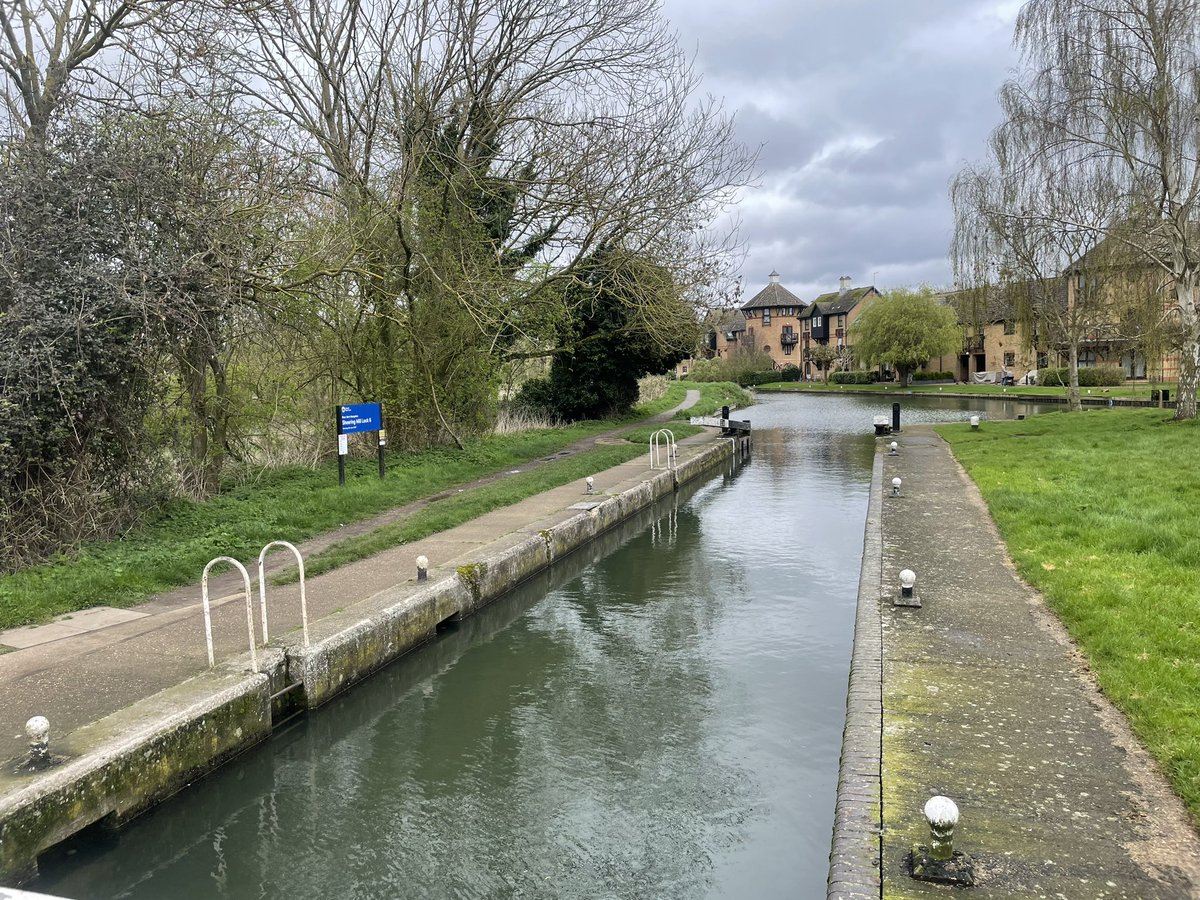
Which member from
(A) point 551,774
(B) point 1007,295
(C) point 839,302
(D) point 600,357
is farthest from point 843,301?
(A) point 551,774

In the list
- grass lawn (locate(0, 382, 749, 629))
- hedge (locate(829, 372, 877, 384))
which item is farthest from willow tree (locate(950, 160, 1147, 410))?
hedge (locate(829, 372, 877, 384))

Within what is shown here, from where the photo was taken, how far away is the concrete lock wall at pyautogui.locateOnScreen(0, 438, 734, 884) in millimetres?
4219

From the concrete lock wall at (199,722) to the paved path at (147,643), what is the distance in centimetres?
27

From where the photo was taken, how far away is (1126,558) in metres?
8.08

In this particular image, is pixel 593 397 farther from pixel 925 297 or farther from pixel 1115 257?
pixel 925 297

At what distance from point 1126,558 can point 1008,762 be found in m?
4.71

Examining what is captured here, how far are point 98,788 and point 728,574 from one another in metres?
7.47

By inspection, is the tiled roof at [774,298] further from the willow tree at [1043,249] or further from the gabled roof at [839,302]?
the willow tree at [1043,249]

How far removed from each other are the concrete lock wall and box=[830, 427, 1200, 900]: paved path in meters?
3.81

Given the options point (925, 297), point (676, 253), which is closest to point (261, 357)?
point (676, 253)

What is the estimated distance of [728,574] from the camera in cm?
1063

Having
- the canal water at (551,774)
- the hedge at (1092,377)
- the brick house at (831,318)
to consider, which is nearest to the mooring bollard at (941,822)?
the canal water at (551,774)

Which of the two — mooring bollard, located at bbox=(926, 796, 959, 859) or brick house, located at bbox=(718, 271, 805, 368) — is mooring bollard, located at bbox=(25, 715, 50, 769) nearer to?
mooring bollard, located at bbox=(926, 796, 959, 859)

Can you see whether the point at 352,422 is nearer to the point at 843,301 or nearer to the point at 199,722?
the point at 199,722
